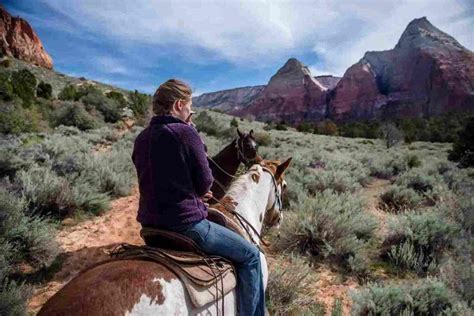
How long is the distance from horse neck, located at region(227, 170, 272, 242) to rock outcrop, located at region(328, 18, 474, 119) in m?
99.6

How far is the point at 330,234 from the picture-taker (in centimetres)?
630

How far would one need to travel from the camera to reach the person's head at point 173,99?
7.87ft

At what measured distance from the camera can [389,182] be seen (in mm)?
12703

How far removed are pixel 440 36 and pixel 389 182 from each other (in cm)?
13189

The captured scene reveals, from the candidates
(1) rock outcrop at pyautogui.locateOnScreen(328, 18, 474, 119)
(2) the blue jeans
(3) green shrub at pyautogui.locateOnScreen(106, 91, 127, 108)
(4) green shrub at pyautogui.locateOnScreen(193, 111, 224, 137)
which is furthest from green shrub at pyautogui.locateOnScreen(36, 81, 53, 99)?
(1) rock outcrop at pyautogui.locateOnScreen(328, 18, 474, 119)

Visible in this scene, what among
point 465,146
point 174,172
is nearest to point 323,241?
point 174,172

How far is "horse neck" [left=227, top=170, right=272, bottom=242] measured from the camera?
330cm

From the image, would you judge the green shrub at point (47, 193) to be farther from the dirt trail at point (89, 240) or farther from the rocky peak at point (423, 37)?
the rocky peak at point (423, 37)

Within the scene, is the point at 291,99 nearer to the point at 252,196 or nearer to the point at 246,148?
the point at 246,148

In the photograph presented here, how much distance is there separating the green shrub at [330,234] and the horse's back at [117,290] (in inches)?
169

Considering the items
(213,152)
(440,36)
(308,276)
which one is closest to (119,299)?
(308,276)

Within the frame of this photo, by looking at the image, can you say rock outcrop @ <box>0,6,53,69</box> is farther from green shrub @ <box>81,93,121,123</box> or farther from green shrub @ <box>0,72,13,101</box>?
green shrub @ <box>0,72,13,101</box>

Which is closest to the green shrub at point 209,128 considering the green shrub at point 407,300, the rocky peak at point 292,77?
the green shrub at point 407,300

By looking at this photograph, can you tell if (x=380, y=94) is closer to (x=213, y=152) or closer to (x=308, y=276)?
(x=213, y=152)
